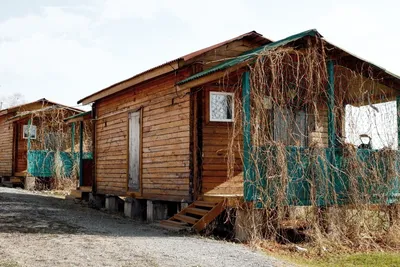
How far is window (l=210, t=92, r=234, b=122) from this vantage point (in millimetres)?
11472

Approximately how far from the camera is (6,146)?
85.1 feet

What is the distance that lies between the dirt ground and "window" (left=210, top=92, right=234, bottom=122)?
2.94 metres

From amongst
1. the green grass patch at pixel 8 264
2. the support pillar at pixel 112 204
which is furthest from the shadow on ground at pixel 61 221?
the green grass patch at pixel 8 264

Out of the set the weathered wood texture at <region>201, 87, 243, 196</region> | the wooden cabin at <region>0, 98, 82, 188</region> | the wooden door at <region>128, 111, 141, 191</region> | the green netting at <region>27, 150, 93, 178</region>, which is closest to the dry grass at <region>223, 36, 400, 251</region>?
Result: the weathered wood texture at <region>201, 87, 243, 196</region>

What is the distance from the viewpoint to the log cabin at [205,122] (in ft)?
31.5

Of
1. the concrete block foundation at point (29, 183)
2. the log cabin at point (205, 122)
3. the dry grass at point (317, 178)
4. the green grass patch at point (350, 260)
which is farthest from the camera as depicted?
the concrete block foundation at point (29, 183)

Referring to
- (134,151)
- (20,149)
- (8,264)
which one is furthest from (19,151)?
(8,264)

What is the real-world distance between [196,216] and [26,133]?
16.5 metres

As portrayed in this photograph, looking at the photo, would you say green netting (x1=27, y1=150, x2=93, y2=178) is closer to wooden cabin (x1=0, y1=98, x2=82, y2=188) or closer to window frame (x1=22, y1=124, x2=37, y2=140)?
wooden cabin (x1=0, y1=98, x2=82, y2=188)

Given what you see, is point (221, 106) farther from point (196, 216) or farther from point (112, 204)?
point (112, 204)

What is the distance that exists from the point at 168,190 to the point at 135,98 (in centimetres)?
328

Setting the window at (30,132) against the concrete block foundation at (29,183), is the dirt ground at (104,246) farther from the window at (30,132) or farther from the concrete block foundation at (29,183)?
the window at (30,132)

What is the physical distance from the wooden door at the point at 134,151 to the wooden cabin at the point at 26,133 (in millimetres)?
9391

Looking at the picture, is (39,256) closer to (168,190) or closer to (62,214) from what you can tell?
(168,190)
